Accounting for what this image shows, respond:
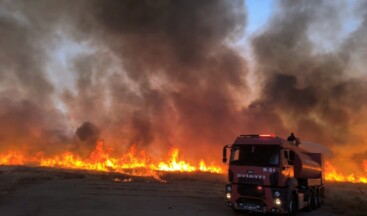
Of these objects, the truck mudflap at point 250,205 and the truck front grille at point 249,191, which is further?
the truck front grille at point 249,191

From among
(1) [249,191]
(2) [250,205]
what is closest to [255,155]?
(1) [249,191]

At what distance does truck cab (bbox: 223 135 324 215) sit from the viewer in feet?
54.0

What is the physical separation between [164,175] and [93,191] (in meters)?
27.0

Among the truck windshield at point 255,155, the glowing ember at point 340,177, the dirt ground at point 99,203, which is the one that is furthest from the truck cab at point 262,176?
the glowing ember at point 340,177

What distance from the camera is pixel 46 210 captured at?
17781 millimetres

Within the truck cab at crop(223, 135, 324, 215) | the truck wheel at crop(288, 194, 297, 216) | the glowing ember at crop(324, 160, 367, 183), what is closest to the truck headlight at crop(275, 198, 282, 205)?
the truck cab at crop(223, 135, 324, 215)

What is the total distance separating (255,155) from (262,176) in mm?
1247

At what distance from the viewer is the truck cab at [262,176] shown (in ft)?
54.0

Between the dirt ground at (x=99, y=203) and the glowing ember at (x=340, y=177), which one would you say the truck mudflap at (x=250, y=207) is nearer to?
the dirt ground at (x=99, y=203)

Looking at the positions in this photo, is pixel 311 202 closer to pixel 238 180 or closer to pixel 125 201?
pixel 238 180

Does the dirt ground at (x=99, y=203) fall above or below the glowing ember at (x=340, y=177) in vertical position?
below

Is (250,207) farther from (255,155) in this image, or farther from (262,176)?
(255,155)

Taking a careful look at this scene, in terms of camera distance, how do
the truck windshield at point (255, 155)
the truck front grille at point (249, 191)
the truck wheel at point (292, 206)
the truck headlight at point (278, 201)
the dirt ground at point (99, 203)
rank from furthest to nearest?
the dirt ground at point (99, 203) < the truck windshield at point (255, 155) < the truck wheel at point (292, 206) < the truck front grille at point (249, 191) < the truck headlight at point (278, 201)

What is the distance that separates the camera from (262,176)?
54.7 feet
